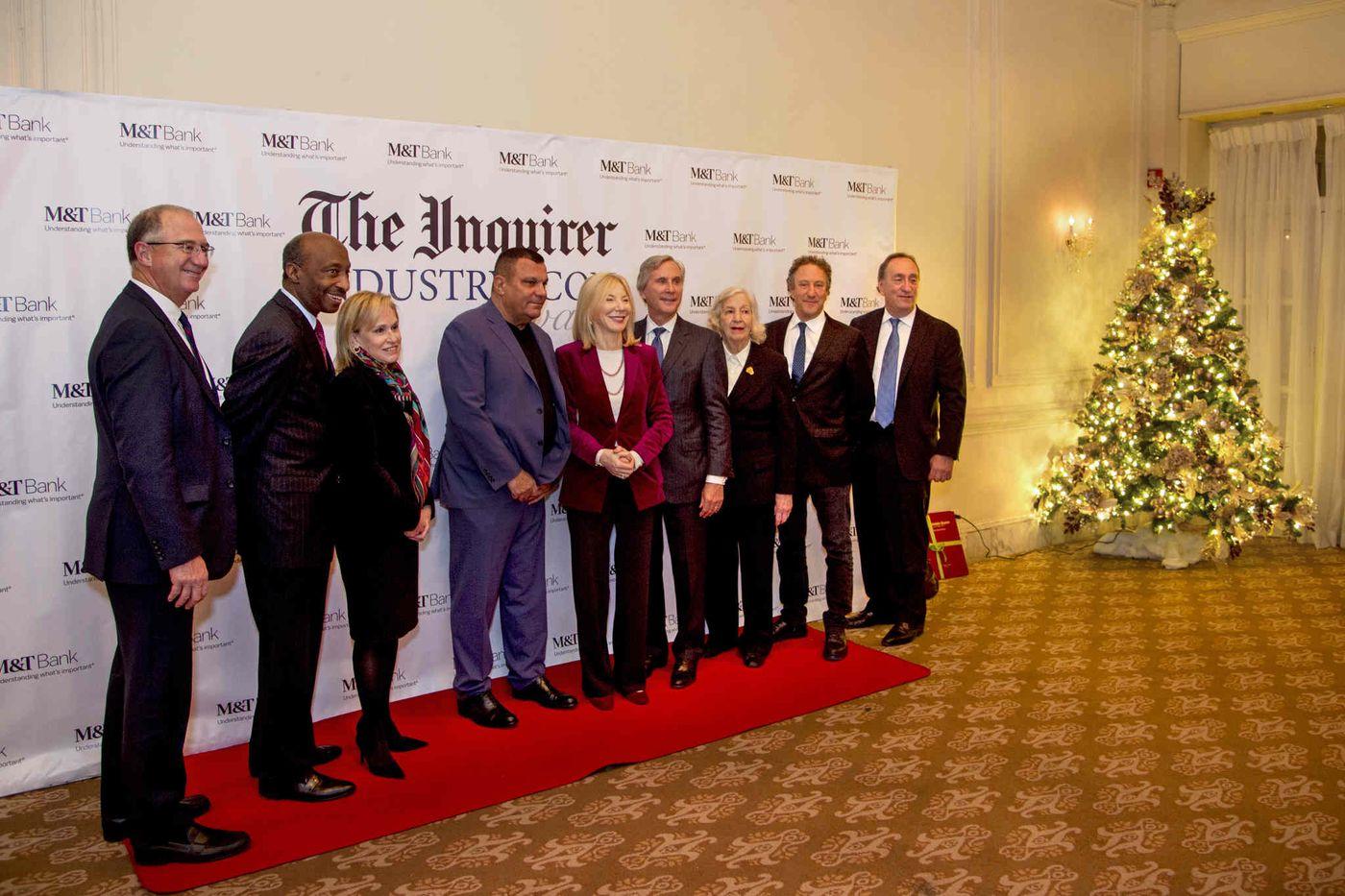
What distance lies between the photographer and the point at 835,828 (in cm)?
333

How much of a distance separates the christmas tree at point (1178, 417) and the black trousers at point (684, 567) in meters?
3.46

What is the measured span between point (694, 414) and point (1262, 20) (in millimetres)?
5744

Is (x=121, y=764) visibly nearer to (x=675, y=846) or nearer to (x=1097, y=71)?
(x=675, y=846)

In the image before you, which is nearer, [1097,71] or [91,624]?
[91,624]

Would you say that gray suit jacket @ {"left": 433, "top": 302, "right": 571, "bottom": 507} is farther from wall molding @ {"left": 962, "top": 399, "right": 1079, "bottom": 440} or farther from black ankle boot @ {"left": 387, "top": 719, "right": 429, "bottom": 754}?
wall molding @ {"left": 962, "top": 399, "right": 1079, "bottom": 440}

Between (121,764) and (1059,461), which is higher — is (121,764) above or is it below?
below

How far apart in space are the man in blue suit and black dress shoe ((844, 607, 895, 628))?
1830mm

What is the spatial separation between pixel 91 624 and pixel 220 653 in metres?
0.44

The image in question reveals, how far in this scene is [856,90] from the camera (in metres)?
6.31

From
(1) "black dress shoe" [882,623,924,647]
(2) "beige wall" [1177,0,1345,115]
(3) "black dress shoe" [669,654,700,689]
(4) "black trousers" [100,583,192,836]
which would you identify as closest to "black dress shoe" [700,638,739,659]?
(3) "black dress shoe" [669,654,700,689]

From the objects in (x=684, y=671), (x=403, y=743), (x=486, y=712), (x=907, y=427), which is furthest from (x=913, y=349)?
(x=403, y=743)

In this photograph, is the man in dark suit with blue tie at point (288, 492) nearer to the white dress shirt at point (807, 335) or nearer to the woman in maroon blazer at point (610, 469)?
the woman in maroon blazer at point (610, 469)

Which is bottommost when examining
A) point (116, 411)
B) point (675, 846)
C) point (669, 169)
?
point (675, 846)

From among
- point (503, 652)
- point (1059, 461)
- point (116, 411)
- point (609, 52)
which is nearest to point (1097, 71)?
point (1059, 461)
